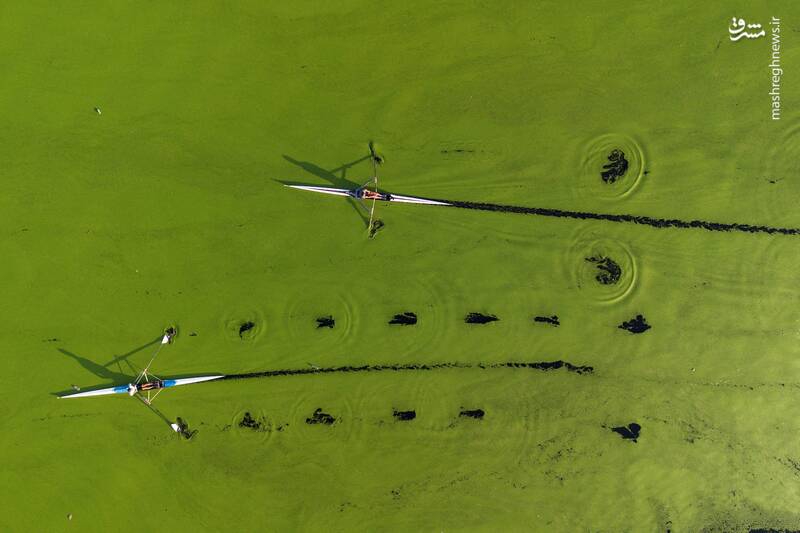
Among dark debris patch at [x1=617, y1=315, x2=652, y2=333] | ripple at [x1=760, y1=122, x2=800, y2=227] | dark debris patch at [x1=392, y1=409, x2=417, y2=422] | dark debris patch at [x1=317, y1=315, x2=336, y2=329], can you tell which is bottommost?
dark debris patch at [x1=392, y1=409, x2=417, y2=422]

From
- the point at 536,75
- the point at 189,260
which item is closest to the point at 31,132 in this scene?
the point at 189,260

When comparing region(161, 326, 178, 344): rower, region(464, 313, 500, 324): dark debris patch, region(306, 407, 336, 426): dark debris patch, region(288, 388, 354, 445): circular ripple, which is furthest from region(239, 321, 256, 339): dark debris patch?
region(464, 313, 500, 324): dark debris patch

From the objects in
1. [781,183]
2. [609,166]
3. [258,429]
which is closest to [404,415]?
[258,429]

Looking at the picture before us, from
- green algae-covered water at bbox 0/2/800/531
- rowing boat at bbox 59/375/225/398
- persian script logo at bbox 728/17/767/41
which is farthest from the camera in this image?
persian script logo at bbox 728/17/767/41

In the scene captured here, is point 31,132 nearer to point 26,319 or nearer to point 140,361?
point 26,319

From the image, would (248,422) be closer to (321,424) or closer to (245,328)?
(321,424)

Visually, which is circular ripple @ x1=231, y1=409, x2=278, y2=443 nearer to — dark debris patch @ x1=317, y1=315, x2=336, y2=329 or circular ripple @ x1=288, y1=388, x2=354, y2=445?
circular ripple @ x1=288, y1=388, x2=354, y2=445
